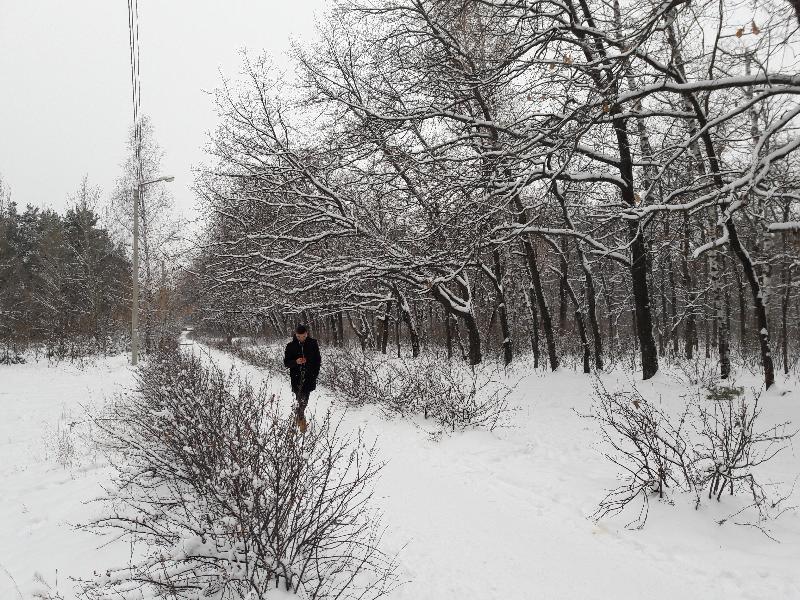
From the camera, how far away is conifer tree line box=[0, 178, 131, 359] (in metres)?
21.7

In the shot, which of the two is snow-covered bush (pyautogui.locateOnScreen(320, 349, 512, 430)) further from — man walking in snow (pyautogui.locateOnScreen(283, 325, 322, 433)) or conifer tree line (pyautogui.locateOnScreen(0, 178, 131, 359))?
conifer tree line (pyautogui.locateOnScreen(0, 178, 131, 359))

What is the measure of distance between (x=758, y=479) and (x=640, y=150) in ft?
28.4

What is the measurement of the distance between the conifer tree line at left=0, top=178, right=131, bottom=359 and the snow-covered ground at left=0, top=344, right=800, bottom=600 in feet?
59.6

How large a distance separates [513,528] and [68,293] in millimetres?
30803

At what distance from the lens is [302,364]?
760 centimetres

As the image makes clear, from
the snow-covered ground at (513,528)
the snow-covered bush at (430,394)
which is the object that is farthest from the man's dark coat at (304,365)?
the snow-covered bush at (430,394)

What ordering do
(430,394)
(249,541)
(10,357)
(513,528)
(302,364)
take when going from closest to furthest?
(249,541)
(513,528)
(302,364)
(430,394)
(10,357)

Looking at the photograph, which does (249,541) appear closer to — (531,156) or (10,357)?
(531,156)

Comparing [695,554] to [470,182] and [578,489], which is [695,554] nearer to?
[578,489]

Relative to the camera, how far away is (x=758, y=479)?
15.6 ft

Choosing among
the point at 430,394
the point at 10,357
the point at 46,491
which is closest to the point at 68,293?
the point at 10,357

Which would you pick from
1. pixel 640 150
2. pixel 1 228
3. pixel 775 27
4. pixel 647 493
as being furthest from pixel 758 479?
pixel 1 228

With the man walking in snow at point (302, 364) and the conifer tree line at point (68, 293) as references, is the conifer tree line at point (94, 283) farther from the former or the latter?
→ the man walking in snow at point (302, 364)

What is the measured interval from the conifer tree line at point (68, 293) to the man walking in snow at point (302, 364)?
1845 cm
